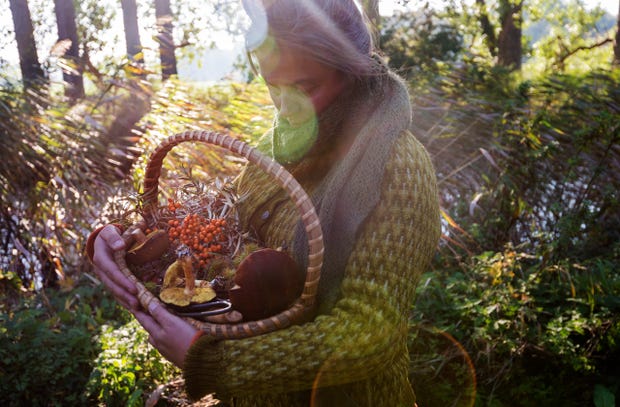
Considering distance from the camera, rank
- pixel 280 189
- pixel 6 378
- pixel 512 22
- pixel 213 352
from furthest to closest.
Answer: pixel 512 22 → pixel 6 378 → pixel 280 189 → pixel 213 352

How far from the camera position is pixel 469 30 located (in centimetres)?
1107

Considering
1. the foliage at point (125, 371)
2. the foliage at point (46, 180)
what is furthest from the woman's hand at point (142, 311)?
the foliage at point (46, 180)

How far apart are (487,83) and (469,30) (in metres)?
7.31

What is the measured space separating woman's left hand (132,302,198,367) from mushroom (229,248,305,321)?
0.12 metres

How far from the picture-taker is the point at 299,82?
3.89 ft

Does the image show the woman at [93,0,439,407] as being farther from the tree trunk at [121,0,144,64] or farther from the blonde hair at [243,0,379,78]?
the tree trunk at [121,0,144,64]

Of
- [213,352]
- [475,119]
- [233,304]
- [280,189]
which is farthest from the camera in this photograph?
[475,119]

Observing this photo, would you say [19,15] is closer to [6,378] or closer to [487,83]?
[6,378]

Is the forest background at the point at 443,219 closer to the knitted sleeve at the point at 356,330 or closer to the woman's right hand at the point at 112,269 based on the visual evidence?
the woman's right hand at the point at 112,269

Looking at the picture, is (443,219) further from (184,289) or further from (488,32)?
(488,32)

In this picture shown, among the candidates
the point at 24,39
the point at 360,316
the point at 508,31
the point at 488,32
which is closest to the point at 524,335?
the point at 360,316

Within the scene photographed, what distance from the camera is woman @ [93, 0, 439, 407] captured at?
3.39ft

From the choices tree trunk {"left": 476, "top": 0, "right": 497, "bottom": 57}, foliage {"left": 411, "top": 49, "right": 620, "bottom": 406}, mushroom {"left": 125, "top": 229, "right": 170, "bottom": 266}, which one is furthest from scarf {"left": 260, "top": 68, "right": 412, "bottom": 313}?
tree trunk {"left": 476, "top": 0, "right": 497, "bottom": 57}

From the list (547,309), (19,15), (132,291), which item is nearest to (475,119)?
(547,309)
